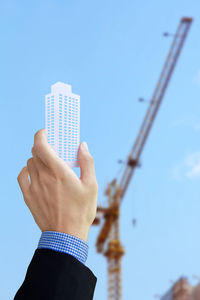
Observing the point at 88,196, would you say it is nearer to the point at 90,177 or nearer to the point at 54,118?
the point at 90,177

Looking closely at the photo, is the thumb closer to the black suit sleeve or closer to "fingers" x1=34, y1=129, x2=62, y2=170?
"fingers" x1=34, y1=129, x2=62, y2=170

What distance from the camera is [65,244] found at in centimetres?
90

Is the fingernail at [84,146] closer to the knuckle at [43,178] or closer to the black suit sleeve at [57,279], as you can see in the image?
the knuckle at [43,178]

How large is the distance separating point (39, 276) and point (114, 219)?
3584 cm

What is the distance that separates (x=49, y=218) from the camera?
0.94 m

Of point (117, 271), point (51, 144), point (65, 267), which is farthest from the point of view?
point (117, 271)

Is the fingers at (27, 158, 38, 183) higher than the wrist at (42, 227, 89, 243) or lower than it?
higher

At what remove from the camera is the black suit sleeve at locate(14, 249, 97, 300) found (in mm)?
865

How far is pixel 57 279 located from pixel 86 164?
26 centimetres

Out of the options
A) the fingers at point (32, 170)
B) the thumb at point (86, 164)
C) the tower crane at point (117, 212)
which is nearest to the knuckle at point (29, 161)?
the fingers at point (32, 170)

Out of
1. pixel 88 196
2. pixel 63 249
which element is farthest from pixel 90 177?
pixel 63 249

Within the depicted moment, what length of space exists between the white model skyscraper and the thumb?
13mm

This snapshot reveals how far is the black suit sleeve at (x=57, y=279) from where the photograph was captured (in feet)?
2.84

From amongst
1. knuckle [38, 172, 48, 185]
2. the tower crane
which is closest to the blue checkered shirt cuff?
A: knuckle [38, 172, 48, 185]
